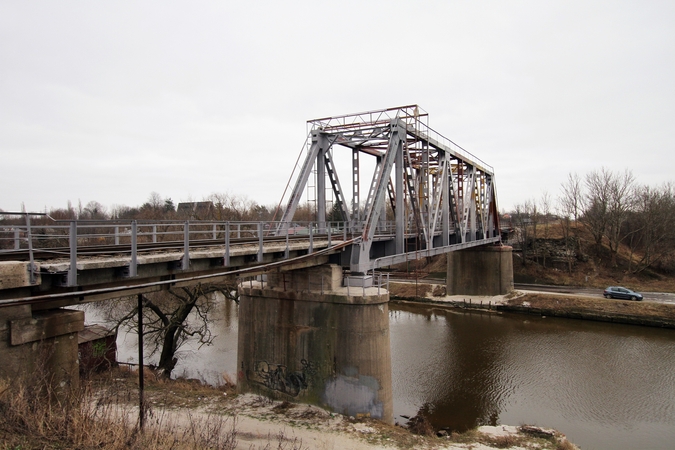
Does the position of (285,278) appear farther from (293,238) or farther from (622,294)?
(622,294)

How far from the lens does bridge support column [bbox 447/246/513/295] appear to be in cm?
4038

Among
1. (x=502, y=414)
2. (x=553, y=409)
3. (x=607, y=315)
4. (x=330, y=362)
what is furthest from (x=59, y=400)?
(x=607, y=315)

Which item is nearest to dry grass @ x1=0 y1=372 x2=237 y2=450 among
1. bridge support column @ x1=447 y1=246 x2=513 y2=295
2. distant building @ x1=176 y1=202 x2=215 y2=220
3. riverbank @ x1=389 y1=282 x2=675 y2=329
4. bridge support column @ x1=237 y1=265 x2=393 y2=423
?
bridge support column @ x1=237 y1=265 x2=393 y2=423

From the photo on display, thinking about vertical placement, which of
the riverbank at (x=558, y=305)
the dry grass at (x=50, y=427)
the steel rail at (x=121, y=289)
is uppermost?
the steel rail at (x=121, y=289)

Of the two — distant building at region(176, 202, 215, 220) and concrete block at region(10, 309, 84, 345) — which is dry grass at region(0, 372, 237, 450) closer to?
concrete block at region(10, 309, 84, 345)

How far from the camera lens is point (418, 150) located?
2466 centimetres

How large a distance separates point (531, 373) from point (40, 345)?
21720mm

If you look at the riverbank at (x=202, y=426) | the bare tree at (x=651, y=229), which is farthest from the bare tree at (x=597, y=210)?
the riverbank at (x=202, y=426)

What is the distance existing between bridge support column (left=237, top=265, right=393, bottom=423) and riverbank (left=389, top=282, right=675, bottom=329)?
14.3m

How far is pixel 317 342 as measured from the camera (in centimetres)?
1605

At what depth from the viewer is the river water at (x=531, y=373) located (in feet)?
54.5

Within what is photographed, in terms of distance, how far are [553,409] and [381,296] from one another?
9.43 meters

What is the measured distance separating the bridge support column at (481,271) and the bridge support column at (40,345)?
120 ft

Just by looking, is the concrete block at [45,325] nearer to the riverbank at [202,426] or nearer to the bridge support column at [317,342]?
the riverbank at [202,426]
